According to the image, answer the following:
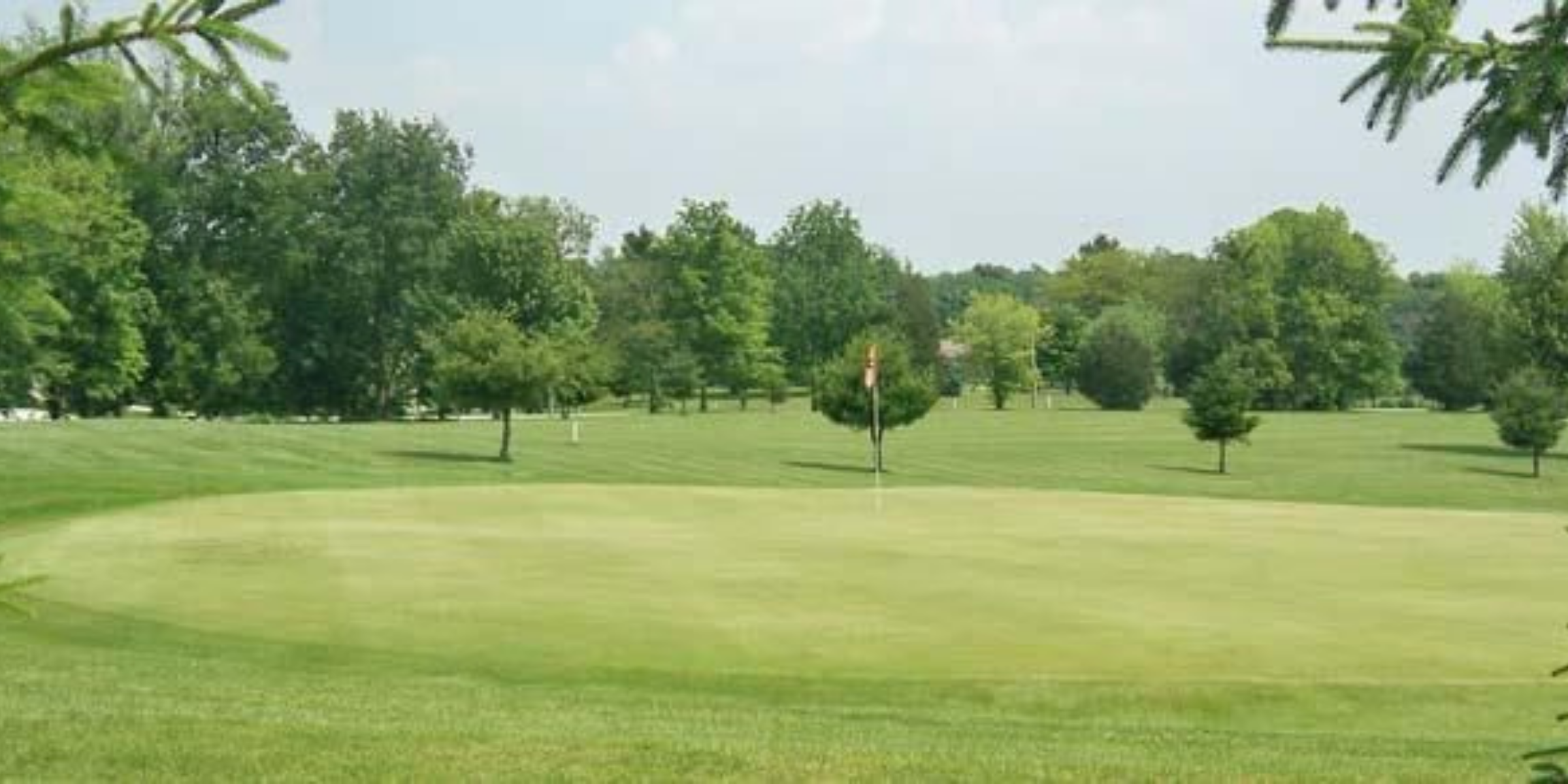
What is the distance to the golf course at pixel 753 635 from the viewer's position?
10.8 metres

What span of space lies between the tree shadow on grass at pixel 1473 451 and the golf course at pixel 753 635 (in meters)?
33.1

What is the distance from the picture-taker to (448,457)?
2245 inches

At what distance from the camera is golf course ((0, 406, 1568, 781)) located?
10.8m

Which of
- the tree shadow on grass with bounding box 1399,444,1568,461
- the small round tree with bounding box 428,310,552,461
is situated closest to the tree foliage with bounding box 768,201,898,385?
the tree shadow on grass with bounding box 1399,444,1568,461

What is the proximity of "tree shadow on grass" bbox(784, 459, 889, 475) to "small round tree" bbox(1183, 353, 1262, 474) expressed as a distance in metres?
13.2

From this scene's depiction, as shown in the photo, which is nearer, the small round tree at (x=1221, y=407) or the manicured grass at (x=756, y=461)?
the manicured grass at (x=756, y=461)

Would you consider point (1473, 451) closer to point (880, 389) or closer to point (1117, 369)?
point (880, 389)

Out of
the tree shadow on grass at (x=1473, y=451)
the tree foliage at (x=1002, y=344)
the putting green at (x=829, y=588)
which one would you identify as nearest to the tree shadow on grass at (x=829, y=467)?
the putting green at (x=829, y=588)

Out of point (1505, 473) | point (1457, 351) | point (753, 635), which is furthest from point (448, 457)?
point (1457, 351)

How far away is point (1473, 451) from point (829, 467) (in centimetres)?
3481

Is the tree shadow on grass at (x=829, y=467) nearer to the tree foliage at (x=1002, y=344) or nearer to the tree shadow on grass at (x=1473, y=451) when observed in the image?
the tree shadow on grass at (x=1473, y=451)

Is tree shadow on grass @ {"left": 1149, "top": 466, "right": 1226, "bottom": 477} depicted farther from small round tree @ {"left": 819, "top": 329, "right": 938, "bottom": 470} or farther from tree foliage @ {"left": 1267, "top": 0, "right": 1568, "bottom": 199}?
tree foliage @ {"left": 1267, "top": 0, "right": 1568, "bottom": 199}

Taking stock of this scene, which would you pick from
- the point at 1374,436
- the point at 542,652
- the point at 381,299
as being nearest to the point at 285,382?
the point at 381,299

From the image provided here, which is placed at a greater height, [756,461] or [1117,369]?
[1117,369]
